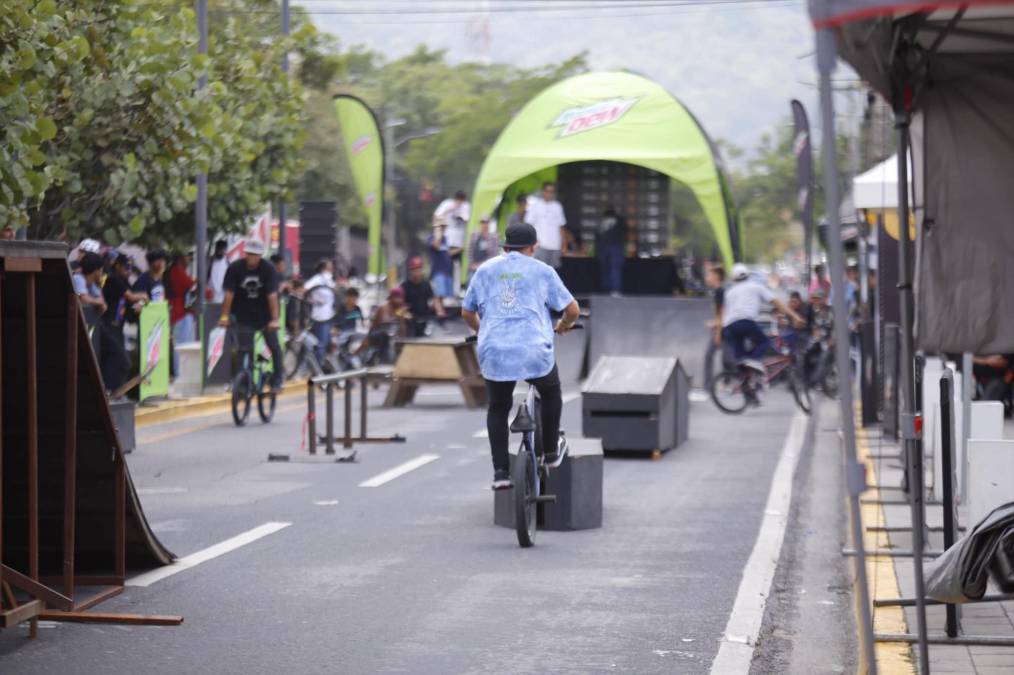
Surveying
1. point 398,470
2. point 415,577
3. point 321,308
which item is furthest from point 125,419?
point 321,308

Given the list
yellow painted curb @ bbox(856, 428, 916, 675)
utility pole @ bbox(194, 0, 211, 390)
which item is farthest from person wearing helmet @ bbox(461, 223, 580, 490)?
utility pole @ bbox(194, 0, 211, 390)

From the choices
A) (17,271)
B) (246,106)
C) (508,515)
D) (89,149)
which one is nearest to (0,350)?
(17,271)

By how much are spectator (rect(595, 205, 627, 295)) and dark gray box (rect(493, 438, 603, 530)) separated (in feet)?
68.5

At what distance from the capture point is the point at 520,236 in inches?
448

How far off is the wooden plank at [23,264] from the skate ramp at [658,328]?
70.5 feet

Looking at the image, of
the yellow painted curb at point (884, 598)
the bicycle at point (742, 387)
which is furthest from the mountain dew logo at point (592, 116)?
the yellow painted curb at point (884, 598)

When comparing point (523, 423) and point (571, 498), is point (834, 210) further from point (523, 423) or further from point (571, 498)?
point (571, 498)

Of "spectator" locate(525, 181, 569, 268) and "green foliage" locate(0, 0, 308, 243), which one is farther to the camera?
"spectator" locate(525, 181, 569, 268)

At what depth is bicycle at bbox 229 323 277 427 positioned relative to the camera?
2041 centimetres

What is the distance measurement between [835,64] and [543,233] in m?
26.3

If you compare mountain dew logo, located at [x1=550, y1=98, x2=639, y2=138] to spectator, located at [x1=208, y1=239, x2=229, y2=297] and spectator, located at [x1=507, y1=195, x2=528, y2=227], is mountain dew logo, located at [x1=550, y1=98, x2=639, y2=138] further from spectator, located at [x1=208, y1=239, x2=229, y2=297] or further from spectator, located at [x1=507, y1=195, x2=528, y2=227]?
spectator, located at [x1=208, y1=239, x2=229, y2=297]

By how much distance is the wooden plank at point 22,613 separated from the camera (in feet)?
25.3

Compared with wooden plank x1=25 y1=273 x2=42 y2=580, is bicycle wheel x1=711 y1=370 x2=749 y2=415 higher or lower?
lower

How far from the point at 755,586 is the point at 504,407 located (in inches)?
79.9
